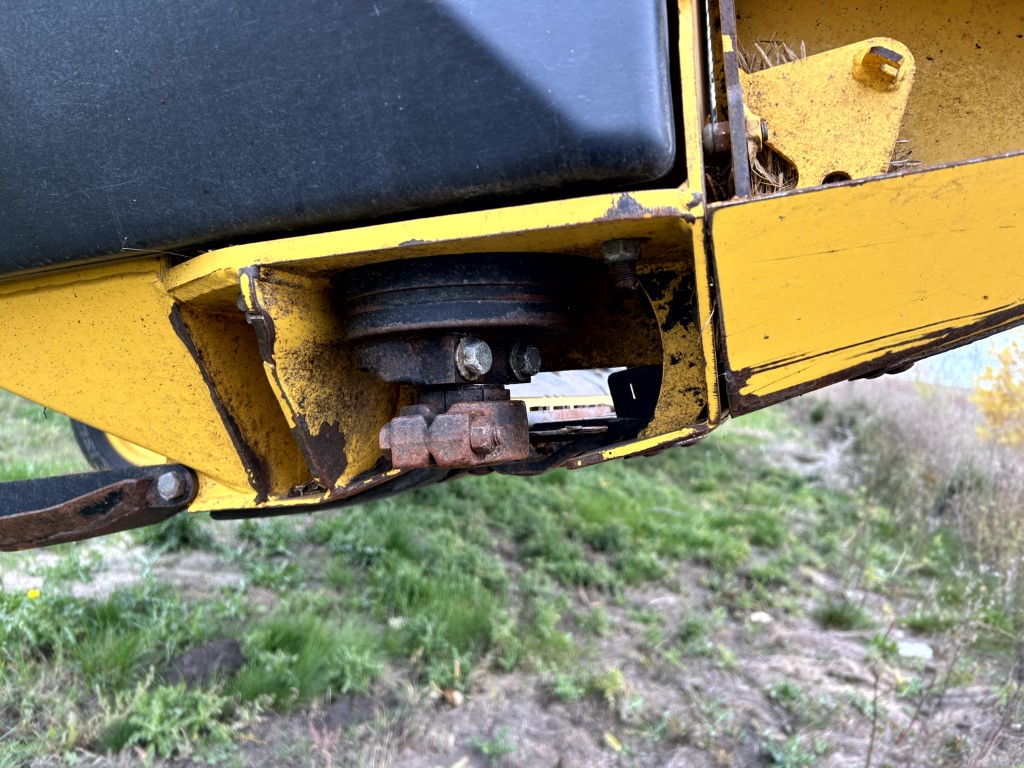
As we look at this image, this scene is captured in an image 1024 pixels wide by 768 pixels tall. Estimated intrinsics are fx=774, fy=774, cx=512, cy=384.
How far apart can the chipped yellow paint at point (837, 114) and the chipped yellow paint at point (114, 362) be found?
112cm

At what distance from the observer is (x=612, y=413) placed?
1861 mm

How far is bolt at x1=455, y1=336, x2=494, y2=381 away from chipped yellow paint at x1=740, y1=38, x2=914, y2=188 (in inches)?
23.2

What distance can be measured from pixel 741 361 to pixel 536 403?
90cm

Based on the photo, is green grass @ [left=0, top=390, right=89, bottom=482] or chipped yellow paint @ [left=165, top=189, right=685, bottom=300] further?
green grass @ [left=0, top=390, right=89, bottom=482]

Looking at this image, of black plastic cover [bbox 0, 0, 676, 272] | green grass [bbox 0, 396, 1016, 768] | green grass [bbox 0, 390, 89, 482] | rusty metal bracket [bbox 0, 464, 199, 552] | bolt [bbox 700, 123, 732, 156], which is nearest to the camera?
black plastic cover [bbox 0, 0, 676, 272]

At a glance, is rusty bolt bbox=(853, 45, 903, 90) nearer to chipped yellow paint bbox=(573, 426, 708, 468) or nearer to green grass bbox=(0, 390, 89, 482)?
chipped yellow paint bbox=(573, 426, 708, 468)

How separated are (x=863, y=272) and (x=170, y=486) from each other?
1317 mm

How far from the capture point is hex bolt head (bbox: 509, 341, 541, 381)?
55.2 inches

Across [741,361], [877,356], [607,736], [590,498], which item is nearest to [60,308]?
[741,361]

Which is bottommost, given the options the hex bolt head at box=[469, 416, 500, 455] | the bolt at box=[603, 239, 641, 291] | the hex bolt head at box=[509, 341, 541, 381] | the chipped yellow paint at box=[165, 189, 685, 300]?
the hex bolt head at box=[469, 416, 500, 455]

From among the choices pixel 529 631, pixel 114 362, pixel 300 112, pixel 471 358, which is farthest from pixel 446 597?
pixel 300 112

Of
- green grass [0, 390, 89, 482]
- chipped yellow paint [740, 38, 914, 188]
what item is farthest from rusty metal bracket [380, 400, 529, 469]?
green grass [0, 390, 89, 482]

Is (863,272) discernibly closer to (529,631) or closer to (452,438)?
(452,438)

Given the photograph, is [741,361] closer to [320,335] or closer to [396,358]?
[396,358]
